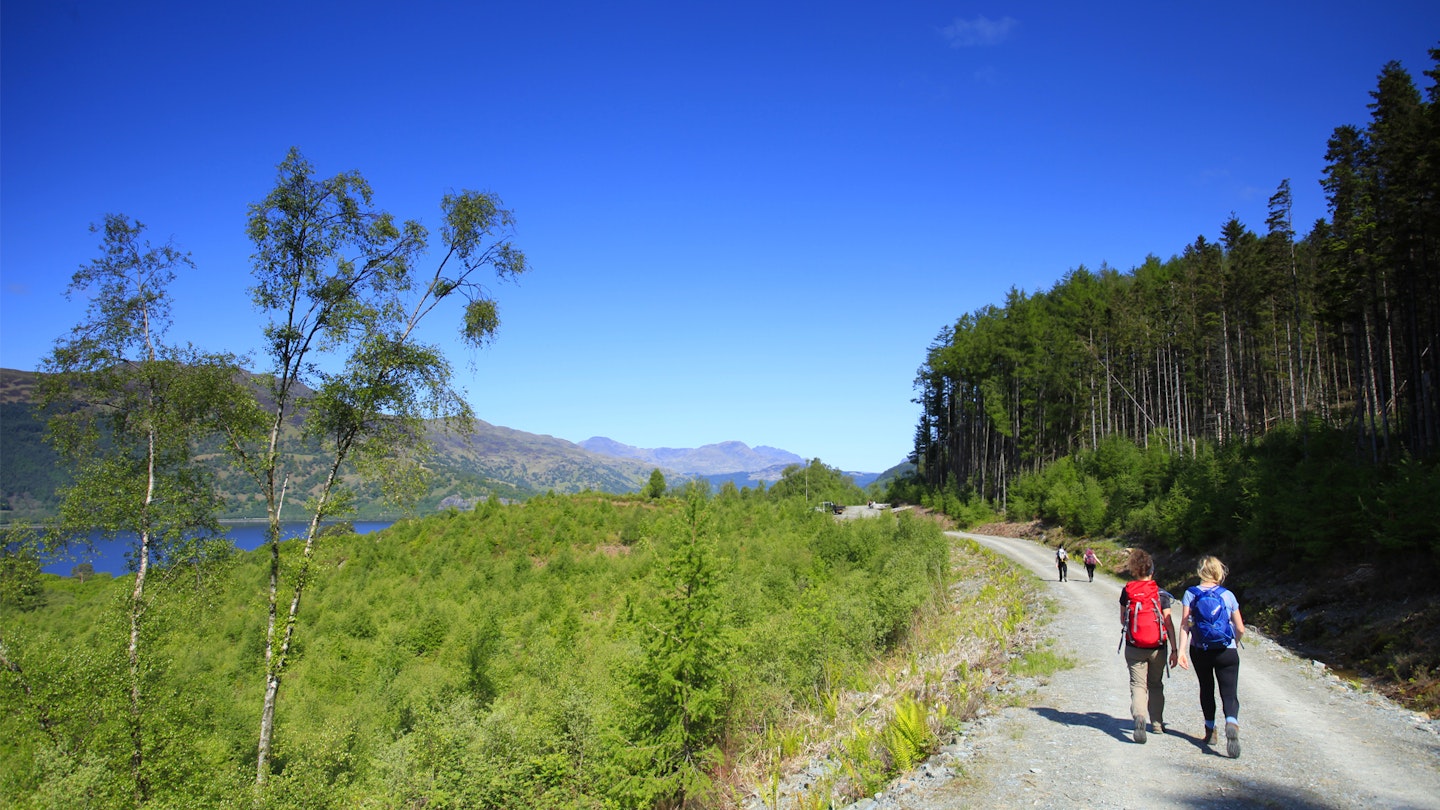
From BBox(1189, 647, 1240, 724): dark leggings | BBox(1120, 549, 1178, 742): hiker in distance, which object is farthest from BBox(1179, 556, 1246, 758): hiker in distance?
BBox(1120, 549, 1178, 742): hiker in distance

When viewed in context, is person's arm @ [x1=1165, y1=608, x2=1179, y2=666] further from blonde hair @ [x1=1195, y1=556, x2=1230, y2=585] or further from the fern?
the fern

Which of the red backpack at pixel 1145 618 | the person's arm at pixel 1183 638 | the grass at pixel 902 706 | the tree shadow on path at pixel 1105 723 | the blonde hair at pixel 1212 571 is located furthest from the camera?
the grass at pixel 902 706

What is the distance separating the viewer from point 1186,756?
22.2ft

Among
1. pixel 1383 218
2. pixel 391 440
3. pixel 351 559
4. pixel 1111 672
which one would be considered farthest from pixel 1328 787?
pixel 351 559

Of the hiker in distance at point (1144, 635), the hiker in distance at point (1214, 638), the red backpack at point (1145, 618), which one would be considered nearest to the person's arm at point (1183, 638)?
the hiker in distance at point (1214, 638)

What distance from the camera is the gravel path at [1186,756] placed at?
594 centimetres

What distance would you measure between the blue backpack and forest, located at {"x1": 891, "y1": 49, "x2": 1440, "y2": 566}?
12.1 m

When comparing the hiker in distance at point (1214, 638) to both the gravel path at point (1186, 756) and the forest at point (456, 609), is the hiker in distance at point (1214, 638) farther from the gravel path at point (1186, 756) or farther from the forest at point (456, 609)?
the forest at point (456, 609)

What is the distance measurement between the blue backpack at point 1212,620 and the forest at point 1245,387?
12087mm

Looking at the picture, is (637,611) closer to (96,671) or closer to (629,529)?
(96,671)

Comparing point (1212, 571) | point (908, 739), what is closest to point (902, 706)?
point (908, 739)

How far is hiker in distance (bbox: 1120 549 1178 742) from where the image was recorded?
7090 millimetres

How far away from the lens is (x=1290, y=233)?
33.4 metres

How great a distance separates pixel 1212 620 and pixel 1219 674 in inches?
24.2
